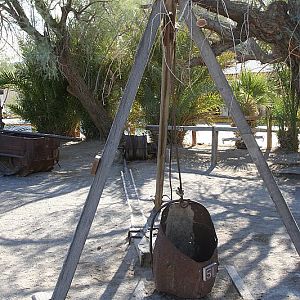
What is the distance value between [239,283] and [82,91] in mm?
10161

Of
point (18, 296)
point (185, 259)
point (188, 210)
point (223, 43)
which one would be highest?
point (223, 43)

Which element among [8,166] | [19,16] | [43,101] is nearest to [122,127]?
[8,166]

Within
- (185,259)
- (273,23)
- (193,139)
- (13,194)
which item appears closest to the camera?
(185,259)

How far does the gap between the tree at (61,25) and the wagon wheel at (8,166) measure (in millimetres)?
2312

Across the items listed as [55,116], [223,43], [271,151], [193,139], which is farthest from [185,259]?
[55,116]

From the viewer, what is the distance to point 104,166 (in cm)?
343

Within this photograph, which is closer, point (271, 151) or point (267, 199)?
point (267, 199)

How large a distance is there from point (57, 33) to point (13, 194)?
16.3ft

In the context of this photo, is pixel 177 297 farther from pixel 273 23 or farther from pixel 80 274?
pixel 273 23

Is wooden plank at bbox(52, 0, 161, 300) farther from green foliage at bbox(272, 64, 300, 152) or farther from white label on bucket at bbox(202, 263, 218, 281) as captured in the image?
green foliage at bbox(272, 64, 300, 152)

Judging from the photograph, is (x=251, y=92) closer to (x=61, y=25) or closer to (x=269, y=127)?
(x=269, y=127)

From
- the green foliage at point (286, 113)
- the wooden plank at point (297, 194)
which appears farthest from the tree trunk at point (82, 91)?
the wooden plank at point (297, 194)

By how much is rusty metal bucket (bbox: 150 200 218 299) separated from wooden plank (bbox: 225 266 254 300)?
0.81 feet

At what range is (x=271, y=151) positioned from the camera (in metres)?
13.4
